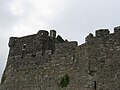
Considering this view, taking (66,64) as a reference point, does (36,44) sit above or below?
above

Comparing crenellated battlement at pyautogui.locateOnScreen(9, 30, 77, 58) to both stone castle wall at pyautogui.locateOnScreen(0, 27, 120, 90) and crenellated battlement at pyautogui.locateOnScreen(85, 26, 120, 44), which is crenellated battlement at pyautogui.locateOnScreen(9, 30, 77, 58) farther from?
crenellated battlement at pyautogui.locateOnScreen(85, 26, 120, 44)

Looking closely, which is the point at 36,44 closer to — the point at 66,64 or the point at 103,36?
the point at 66,64

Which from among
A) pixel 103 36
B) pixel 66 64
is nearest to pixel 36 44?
pixel 66 64

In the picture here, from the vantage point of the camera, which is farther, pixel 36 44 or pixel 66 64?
pixel 36 44

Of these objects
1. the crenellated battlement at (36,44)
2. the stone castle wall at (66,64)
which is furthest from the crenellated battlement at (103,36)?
the crenellated battlement at (36,44)

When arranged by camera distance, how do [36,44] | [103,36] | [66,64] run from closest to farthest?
[103,36] → [66,64] → [36,44]

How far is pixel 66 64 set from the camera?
21.3 m

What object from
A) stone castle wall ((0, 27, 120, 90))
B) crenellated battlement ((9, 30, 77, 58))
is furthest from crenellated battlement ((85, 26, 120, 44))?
crenellated battlement ((9, 30, 77, 58))

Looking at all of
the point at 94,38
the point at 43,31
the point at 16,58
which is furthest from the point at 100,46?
the point at 16,58

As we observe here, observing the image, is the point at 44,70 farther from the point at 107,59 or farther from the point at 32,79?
the point at 107,59

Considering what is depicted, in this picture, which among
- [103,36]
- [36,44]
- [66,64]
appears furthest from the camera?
[36,44]

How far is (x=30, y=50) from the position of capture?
23938 millimetres

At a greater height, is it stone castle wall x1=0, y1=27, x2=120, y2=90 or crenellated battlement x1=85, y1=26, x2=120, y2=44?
crenellated battlement x1=85, y1=26, x2=120, y2=44

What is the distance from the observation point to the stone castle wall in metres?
19.3
